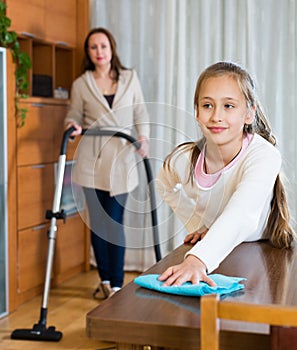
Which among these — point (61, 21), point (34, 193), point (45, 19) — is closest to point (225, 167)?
point (34, 193)

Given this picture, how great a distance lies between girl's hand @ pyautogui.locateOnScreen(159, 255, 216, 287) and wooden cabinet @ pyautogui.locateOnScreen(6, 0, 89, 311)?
7.78 feet

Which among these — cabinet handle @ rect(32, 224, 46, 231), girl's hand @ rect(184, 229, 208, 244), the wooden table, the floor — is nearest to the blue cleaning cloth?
the wooden table

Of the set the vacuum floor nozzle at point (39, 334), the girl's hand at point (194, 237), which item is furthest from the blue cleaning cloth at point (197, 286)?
the vacuum floor nozzle at point (39, 334)

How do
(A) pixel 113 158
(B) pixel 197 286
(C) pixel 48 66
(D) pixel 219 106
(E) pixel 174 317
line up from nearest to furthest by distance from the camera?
(E) pixel 174 317 → (B) pixel 197 286 → (D) pixel 219 106 → (A) pixel 113 158 → (C) pixel 48 66

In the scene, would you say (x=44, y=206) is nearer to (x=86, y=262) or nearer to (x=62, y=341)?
(x=86, y=262)

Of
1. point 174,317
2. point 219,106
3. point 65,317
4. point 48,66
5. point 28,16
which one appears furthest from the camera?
point 48,66

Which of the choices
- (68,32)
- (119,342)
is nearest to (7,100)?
(68,32)

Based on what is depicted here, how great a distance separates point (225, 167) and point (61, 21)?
2.86 metres

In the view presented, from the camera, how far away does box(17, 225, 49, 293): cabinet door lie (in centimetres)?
361

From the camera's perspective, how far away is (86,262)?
14.6 feet

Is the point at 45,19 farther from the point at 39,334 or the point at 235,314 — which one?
the point at 235,314

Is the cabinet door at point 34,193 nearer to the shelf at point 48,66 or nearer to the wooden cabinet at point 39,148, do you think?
the wooden cabinet at point 39,148

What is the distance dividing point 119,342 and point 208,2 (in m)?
3.37

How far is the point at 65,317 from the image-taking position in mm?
3410
